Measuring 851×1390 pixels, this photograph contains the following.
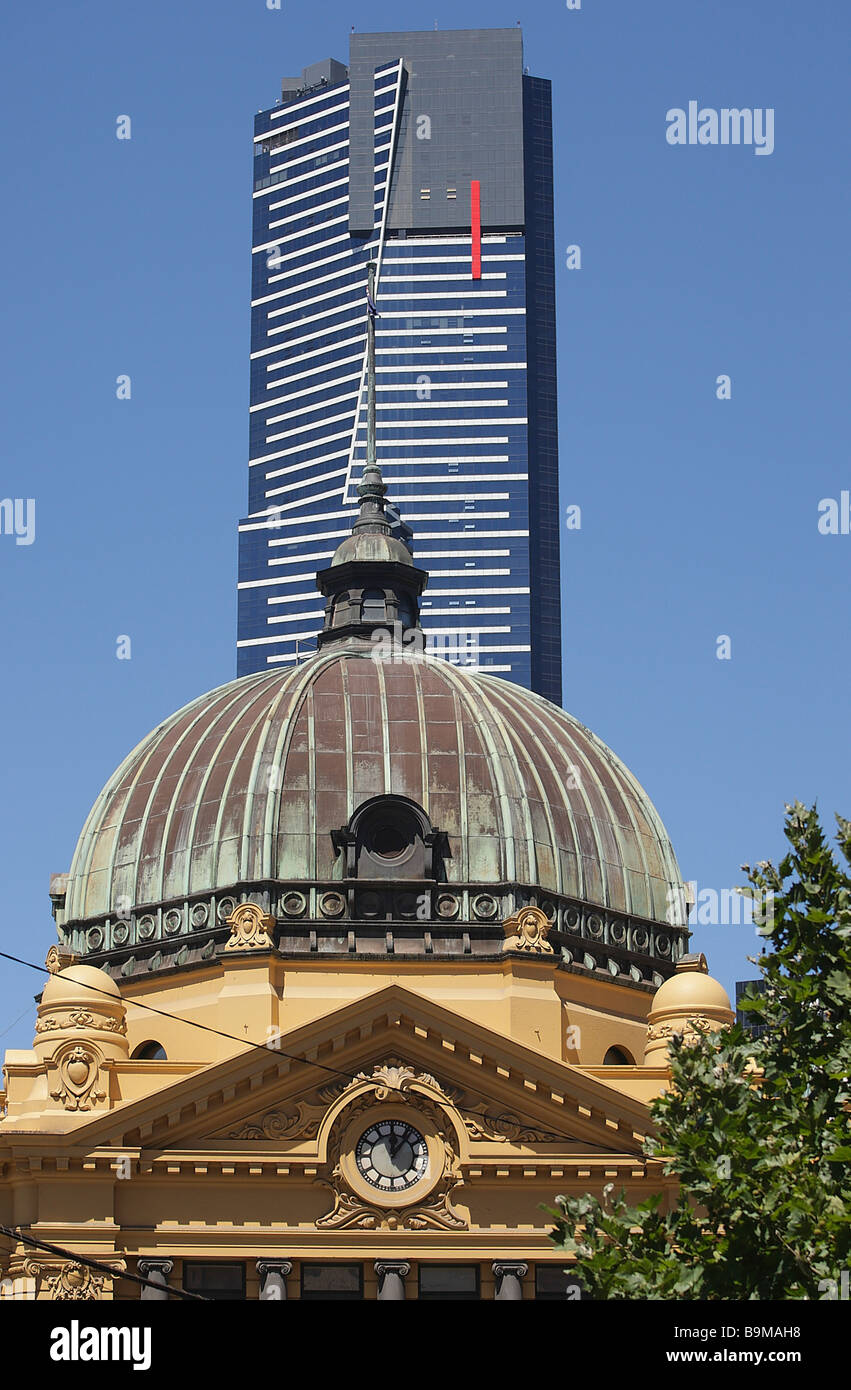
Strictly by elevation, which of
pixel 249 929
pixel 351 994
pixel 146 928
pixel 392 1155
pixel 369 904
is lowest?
pixel 392 1155

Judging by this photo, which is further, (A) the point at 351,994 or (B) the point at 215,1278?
(A) the point at 351,994

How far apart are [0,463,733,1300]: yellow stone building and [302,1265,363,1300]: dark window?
0.07 meters

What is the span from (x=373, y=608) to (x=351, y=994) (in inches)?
770

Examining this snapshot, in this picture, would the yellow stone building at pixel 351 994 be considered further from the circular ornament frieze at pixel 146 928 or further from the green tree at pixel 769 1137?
the green tree at pixel 769 1137

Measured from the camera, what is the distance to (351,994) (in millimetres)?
64438

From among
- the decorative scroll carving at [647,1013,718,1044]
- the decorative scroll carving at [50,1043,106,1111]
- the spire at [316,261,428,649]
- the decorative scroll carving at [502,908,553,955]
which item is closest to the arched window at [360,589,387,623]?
the spire at [316,261,428,649]

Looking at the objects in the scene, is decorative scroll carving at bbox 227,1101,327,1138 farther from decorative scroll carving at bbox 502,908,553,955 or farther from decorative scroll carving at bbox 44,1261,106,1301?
decorative scroll carving at bbox 502,908,553,955

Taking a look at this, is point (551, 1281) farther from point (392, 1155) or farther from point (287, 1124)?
point (287, 1124)

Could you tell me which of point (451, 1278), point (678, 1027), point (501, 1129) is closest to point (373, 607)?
point (678, 1027)

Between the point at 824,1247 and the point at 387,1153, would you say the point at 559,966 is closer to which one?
the point at 387,1153

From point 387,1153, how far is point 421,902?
977 centimetres

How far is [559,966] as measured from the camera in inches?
2616

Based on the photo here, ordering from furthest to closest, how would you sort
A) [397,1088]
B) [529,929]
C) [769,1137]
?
[529,929], [397,1088], [769,1137]
